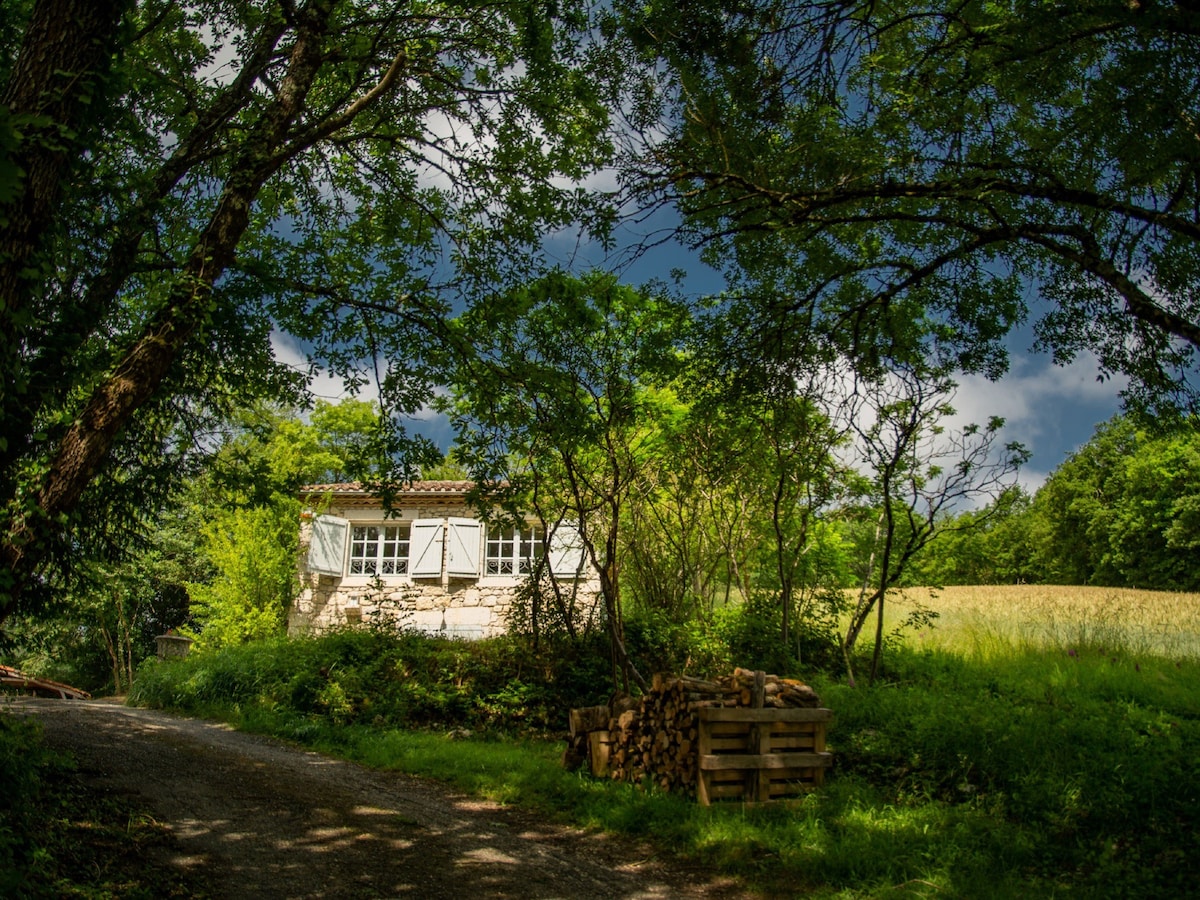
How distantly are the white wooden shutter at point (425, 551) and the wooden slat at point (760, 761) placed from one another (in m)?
11.7

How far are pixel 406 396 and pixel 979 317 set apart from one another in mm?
5655

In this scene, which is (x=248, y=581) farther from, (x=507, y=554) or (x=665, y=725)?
(x=665, y=725)

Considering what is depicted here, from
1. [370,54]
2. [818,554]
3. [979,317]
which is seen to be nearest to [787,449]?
[818,554]

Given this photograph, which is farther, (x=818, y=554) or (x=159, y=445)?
(x=818, y=554)

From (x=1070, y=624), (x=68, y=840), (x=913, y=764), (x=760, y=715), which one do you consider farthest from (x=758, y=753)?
(x=1070, y=624)

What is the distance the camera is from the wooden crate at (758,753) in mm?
5980

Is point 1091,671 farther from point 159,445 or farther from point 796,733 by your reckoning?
point 159,445

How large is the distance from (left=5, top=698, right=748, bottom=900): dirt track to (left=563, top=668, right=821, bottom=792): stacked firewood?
0.97m

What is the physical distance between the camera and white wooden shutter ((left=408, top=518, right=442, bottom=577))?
16.8 metres

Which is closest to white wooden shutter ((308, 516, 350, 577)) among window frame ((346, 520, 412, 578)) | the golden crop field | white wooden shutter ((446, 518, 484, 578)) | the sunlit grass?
window frame ((346, 520, 412, 578))

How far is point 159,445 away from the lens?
22.1ft

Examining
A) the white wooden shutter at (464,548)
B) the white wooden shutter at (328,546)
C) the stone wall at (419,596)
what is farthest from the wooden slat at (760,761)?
the white wooden shutter at (328,546)

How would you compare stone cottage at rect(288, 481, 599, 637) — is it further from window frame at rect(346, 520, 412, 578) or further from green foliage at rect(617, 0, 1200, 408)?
green foliage at rect(617, 0, 1200, 408)

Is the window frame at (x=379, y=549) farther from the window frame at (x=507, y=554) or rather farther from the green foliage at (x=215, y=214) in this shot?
the green foliage at (x=215, y=214)
